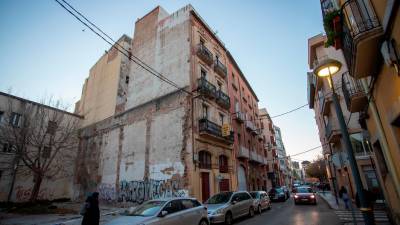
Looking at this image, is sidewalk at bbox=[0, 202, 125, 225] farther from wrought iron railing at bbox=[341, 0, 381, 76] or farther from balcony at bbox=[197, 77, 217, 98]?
wrought iron railing at bbox=[341, 0, 381, 76]

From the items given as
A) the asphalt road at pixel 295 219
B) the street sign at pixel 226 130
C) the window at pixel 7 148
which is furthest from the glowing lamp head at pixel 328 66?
A: the window at pixel 7 148

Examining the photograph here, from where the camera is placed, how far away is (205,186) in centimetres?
1670

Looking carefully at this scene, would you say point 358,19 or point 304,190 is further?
point 304,190

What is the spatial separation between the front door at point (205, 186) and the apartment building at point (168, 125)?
72 mm

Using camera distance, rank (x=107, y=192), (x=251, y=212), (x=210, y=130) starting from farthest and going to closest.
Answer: (x=107, y=192)
(x=210, y=130)
(x=251, y=212)

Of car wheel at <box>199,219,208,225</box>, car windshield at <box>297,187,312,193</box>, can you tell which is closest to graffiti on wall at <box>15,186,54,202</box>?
car wheel at <box>199,219,208,225</box>

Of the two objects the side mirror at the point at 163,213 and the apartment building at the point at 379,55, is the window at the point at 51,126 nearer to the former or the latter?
the side mirror at the point at 163,213

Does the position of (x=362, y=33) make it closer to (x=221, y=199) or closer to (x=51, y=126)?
(x=221, y=199)

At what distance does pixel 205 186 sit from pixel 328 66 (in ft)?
43.9

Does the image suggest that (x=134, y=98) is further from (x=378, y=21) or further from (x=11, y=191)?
(x=378, y=21)

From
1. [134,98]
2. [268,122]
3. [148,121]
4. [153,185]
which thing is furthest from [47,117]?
[268,122]

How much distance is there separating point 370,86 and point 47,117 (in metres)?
26.6

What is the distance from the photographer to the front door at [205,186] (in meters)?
16.3

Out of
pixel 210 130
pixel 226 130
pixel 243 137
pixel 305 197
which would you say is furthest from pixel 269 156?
pixel 210 130
